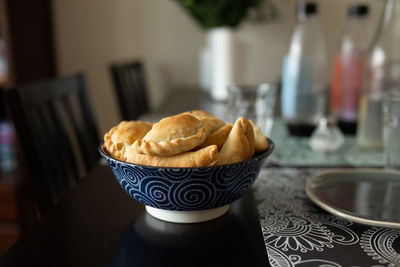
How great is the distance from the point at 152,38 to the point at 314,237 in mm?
1820

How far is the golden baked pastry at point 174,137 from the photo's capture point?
492 millimetres

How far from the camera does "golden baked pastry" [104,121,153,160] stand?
54 cm

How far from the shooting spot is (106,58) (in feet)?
7.19

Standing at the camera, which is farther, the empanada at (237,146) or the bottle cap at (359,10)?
the bottle cap at (359,10)

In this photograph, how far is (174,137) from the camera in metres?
0.51

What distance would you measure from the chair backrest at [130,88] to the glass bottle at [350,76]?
0.79 metres

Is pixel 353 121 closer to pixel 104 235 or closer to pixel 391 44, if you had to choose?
pixel 391 44

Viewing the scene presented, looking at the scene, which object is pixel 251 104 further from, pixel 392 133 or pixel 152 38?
pixel 152 38

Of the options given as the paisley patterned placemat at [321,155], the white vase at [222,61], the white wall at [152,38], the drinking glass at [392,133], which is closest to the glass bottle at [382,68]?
the paisley patterned placemat at [321,155]

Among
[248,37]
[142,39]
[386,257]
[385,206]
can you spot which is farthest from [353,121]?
[142,39]

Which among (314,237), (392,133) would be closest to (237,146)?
Answer: (314,237)

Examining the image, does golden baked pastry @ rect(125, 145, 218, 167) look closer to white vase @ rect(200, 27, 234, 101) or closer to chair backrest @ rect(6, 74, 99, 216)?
chair backrest @ rect(6, 74, 99, 216)

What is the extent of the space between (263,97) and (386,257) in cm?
53

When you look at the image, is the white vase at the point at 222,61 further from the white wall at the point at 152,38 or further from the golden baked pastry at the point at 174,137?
the golden baked pastry at the point at 174,137
